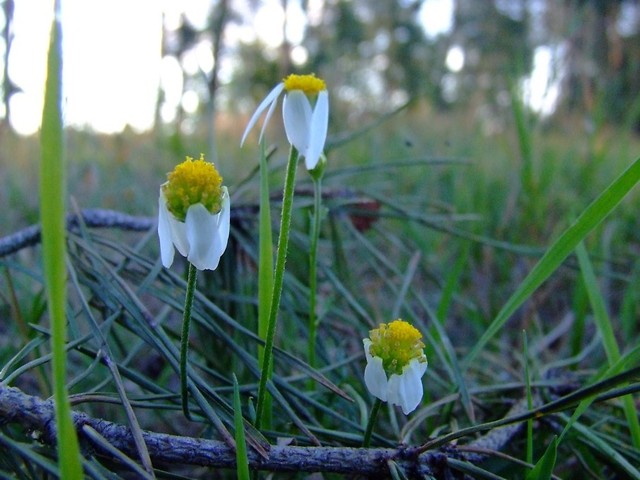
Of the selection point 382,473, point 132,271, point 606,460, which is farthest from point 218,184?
point 606,460

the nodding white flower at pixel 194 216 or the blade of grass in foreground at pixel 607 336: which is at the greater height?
the nodding white flower at pixel 194 216

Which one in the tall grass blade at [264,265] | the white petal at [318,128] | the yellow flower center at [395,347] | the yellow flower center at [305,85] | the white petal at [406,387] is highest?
the yellow flower center at [305,85]

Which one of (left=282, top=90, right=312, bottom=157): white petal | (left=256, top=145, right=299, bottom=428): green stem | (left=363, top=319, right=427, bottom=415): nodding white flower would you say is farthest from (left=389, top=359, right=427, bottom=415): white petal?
(left=282, top=90, right=312, bottom=157): white petal

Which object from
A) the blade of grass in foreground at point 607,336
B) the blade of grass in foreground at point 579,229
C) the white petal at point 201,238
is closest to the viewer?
the white petal at point 201,238

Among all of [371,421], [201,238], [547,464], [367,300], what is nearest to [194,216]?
[201,238]

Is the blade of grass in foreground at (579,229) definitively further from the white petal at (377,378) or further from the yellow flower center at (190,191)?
the yellow flower center at (190,191)

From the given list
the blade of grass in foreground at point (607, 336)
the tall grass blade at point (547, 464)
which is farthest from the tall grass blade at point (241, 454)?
the blade of grass in foreground at point (607, 336)

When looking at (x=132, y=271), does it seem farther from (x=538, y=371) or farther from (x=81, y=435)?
(x=538, y=371)

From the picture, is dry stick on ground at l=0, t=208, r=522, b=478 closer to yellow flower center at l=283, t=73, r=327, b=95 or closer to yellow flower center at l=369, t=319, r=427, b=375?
yellow flower center at l=369, t=319, r=427, b=375
